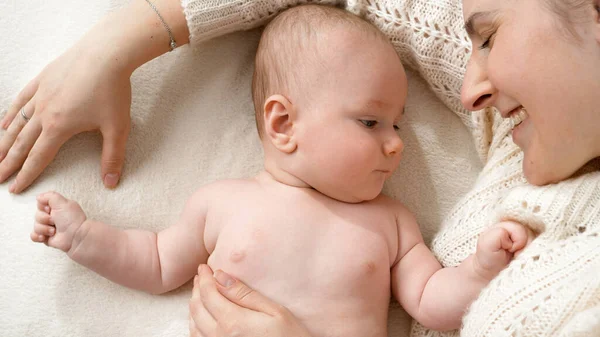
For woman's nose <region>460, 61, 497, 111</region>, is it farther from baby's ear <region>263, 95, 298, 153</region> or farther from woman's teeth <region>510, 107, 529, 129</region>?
baby's ear <region>263, 95, 298, 153</region>

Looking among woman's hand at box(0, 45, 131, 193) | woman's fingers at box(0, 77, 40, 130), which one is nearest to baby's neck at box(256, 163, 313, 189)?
woman's hand at box(0, 45, 131, 193)

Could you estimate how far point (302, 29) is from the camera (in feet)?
4.31

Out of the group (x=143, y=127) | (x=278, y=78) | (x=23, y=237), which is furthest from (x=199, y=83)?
(x=23, y=237)

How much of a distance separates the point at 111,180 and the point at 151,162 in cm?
11

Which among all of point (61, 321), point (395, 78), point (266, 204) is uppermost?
point (395, 78)

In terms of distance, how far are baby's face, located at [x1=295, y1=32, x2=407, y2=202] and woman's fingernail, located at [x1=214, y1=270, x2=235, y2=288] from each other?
0.91ft

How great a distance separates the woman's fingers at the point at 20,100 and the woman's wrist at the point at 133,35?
5.9 inches

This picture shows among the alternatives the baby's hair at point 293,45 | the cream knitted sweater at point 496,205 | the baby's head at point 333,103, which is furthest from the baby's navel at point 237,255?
the cream knitted sweater at point 496,205

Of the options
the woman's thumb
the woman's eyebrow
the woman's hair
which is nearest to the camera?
the woman's hair

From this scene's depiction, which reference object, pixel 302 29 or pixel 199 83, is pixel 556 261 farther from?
pixel 199 83

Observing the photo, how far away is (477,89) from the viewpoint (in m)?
1.12

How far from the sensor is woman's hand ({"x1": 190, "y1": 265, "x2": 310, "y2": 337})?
3.67ft

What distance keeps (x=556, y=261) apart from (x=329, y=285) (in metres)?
0.44

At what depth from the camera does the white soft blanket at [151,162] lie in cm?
133
